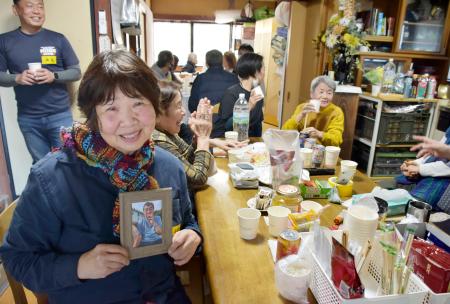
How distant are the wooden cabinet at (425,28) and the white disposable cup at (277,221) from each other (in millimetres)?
3165

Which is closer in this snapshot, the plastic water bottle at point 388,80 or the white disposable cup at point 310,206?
the white disposable cup at point 310,206

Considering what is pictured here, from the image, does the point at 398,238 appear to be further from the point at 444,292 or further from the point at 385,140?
the point at 385,140

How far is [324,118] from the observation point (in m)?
2.52

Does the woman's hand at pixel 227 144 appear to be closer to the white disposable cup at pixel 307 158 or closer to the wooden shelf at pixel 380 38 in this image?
the white disposable cup at pixel 307 158

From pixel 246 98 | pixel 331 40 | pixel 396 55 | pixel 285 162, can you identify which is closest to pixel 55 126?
pixel 246 98

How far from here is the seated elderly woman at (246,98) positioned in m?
2.69

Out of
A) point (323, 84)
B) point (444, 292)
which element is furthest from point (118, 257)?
point (323, 84)

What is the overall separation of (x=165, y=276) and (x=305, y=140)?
120cm

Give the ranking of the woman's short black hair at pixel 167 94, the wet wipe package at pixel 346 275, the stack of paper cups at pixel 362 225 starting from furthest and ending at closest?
the woman's short black hair at pixel 167 94 → the stack of paper cups at pixel 362 225 → the wet wipe package at pixel 346 275

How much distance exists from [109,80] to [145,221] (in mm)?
386

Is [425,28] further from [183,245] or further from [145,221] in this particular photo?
[145,221]

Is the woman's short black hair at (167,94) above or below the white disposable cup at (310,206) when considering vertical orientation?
above

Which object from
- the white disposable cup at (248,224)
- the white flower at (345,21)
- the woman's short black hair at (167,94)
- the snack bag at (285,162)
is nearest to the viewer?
the white disposable cup at (248,224)

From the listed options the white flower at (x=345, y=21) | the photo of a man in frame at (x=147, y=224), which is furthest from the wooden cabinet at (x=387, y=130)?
the photo of a man in frame at (x=147, y=224)
